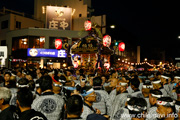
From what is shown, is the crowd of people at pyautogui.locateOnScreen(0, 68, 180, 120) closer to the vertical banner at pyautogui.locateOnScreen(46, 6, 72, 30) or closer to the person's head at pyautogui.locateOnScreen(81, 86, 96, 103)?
the person's head at pyautogui.locateOnScreen(81, 86, 96, 103)

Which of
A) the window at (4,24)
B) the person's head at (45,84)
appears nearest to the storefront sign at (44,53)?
the window at (4,24)

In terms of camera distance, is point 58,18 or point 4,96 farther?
point 58,18

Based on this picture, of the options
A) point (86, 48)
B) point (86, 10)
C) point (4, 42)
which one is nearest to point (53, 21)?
point (86, 10)

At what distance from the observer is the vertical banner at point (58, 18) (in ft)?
110

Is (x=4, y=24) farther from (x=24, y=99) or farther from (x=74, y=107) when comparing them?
(x=74, y=107)

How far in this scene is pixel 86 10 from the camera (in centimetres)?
3775

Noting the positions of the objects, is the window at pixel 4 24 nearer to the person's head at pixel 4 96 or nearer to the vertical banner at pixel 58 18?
the vertical banner at pixel 58 18

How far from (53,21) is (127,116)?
32.1 meters

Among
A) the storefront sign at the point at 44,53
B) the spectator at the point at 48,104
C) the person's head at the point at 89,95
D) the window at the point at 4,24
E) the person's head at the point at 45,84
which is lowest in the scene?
the spectator at the point at 48,104

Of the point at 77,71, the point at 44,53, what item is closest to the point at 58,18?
the point at 44,53

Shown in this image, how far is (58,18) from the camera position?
112 feet

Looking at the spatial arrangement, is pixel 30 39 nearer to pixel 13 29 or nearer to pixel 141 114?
pixel 13 29

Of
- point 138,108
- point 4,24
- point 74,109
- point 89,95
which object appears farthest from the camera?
point 4,24

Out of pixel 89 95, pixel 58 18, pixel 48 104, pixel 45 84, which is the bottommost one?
pixel 48 104
